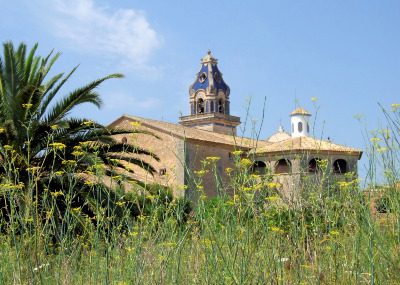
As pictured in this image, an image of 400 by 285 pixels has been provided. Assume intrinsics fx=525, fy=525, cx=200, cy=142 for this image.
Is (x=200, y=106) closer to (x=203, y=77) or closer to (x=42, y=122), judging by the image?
(x=203, y=77)

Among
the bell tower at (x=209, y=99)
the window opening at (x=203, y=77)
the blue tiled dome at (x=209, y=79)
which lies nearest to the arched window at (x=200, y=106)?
the bell tower at (x=209, y=99)

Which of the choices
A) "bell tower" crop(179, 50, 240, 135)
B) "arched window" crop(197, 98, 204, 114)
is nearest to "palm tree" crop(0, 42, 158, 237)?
"bell tower" crop(179, 50, 240, 135)

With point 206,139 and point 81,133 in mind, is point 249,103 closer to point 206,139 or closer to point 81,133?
point 81,133

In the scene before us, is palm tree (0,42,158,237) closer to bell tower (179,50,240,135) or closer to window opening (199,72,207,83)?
bell tower (179,50,240,135)

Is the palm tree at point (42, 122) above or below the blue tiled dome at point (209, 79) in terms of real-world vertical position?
below

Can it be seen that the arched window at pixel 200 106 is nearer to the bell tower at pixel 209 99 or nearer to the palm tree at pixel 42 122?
the bell tower at pixel 209 99

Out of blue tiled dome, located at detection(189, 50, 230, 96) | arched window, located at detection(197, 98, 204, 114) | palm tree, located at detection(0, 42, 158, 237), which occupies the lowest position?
palm tree, located at detection(0, 42, 158, 237)

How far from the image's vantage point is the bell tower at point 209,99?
35594 mm

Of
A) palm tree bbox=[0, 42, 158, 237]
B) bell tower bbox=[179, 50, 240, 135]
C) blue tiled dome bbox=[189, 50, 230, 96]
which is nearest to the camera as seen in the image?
palm tree bbox=[0, 42, 158, 237]

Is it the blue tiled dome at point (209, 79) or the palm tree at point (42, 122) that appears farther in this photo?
the blue tiled dome at point (209, 79)

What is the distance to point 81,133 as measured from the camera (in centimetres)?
1029

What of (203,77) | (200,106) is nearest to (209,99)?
(200,106)

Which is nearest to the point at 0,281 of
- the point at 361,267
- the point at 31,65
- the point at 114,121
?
the point at 361,267

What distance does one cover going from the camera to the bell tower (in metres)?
35.6
